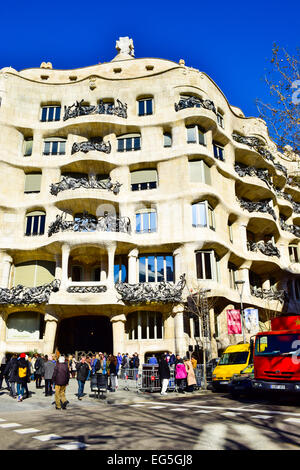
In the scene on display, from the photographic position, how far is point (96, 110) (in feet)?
101

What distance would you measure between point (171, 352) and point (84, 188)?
12.7m

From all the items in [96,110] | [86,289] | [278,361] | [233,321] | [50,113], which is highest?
[50,113]

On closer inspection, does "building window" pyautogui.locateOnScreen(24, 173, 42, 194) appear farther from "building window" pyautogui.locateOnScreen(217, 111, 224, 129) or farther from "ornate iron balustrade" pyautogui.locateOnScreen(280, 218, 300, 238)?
"ornate iron balustrade" pyautogui.locateOnScreen(280, 218, 300, 238)

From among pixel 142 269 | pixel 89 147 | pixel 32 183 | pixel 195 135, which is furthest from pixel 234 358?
pixel 32 183

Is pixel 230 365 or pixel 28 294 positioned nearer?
pixel 230 365

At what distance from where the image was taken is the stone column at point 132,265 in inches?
1063

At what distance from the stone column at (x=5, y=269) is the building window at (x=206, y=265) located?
1350 centimetres

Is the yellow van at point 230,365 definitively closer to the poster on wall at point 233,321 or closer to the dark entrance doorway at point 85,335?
the poster on wall at point 233,321

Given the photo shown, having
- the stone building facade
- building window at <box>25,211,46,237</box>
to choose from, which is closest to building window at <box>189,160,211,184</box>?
the stone building facade

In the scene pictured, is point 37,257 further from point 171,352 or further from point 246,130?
point 246,130

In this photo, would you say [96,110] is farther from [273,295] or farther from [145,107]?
[273,295]

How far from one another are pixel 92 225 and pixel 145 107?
11.6m

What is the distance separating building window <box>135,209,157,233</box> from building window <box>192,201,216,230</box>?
297 centimetres

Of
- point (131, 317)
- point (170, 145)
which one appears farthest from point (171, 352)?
point (170, 145)
